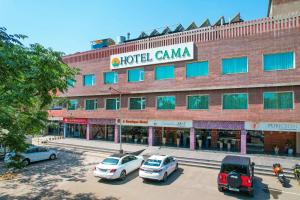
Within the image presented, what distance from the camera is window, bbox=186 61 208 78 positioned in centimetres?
2538

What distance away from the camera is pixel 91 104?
34062mm

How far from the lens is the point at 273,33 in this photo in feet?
73.5

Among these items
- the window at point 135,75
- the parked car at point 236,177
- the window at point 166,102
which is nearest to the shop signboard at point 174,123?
the window at point 166,102

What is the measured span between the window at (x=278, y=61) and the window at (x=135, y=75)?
13.4 metres

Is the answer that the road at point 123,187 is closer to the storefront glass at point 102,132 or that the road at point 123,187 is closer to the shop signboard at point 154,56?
the shop signboard at point 154,56

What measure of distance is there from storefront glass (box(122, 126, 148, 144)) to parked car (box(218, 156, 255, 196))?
17336mm

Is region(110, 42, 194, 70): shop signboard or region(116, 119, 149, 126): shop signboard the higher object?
region(110, 42, 194, 70): shop signboard

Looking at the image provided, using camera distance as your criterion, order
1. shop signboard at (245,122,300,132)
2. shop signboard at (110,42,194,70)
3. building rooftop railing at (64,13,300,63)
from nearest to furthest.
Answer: shop signboard at (245,122,300,132) → building rooftop railing at (64,13,300,63) → shop signboard at (110,42,194,70)

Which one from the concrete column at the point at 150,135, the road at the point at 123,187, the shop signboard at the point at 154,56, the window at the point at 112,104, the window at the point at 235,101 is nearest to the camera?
the road at the point at 123,187

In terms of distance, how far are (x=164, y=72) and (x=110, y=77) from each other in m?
8.08

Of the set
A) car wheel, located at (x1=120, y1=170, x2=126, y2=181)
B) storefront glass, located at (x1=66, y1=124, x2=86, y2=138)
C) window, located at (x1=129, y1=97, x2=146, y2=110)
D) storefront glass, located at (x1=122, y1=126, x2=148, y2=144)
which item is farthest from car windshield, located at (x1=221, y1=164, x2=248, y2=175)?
storefront glass, located at (x1=66, y1=124, x2=86, y2=138)

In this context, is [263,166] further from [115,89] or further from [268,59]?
[115,89]

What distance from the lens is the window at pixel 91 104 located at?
33.6 metres

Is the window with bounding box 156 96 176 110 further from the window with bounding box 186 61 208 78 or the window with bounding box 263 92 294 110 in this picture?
the window with bounding box 263 92 294 110
